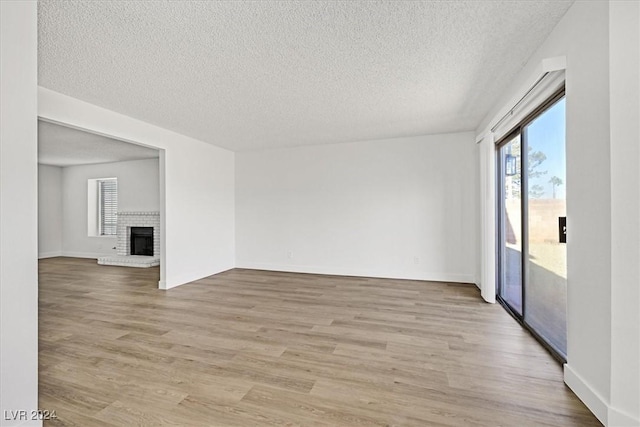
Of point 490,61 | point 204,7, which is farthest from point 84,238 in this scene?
point 490,61

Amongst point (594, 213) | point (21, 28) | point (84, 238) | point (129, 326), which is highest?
point (21, 28)

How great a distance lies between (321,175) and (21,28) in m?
4.54

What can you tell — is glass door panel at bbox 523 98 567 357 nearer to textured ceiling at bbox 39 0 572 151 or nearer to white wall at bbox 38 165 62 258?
textured ceiling at bbox 39 0 572 151

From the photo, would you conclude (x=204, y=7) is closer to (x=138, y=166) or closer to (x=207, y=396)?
(x=207, y=396)

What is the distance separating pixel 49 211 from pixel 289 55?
9.28 m

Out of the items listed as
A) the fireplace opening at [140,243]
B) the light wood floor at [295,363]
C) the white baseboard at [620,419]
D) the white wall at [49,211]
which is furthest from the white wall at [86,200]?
the white baseboard at [620,419]

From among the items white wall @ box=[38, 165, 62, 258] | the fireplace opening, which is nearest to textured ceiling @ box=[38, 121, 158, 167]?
white wall @ box=[38, 165, 62, 258]

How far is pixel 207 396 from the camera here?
1872mm

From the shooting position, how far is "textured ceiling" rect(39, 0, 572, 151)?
6.18 ft

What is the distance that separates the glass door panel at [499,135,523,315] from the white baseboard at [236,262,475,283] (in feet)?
3.11

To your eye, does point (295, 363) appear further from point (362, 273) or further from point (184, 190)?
point (184, 190)

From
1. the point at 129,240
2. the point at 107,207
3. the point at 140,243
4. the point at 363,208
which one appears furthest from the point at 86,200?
the point at 363,208

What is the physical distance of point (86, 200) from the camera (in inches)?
314

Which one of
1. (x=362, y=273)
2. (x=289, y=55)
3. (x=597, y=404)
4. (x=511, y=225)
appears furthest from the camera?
(x=362, y=273)
